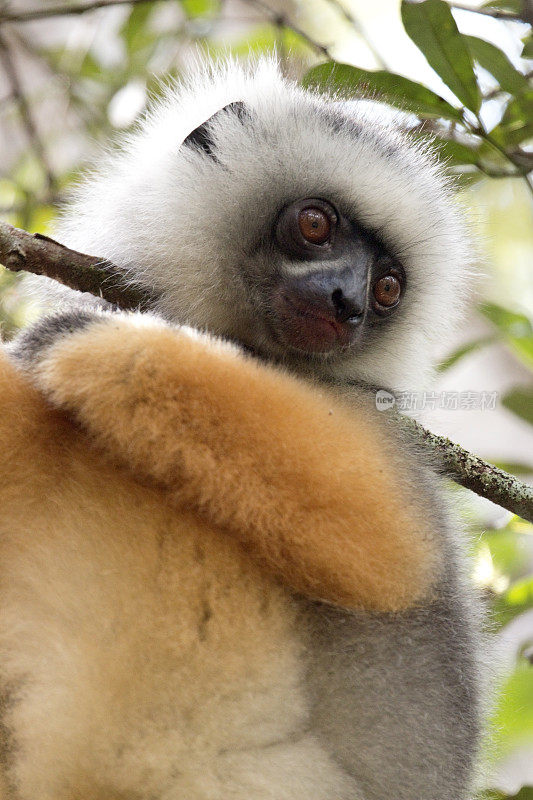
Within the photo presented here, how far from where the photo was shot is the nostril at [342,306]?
149 inches

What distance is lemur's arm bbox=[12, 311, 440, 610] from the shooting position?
2.69m

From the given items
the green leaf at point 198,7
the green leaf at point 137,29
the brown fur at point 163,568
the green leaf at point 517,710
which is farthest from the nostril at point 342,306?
the green leaf at point 198,7

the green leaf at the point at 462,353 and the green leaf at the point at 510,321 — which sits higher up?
the green leaf at the point at 510,321

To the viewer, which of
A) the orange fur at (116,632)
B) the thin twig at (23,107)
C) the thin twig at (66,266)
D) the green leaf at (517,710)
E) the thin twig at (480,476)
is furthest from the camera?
the thin twig at (23,107)

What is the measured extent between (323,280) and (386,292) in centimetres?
58

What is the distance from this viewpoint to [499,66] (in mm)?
4078

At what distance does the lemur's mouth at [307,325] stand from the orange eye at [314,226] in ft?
0.98

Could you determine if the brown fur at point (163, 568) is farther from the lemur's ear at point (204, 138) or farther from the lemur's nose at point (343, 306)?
the lemur's ear at point (204, 138)

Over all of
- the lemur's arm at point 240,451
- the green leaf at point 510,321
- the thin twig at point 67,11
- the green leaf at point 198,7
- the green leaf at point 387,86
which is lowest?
the lemur's arm at point 240,451

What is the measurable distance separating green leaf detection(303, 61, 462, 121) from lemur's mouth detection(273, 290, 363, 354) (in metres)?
1.16

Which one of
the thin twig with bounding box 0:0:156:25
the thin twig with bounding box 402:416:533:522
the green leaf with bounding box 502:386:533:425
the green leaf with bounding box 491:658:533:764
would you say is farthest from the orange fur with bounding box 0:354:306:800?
the thin twig with bounding box 0:0:156:25

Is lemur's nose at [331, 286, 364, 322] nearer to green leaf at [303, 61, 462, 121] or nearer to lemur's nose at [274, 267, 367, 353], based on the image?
lemur's nose at [274, 267, 367, 353]

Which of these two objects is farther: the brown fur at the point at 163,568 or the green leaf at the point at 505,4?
the green leaf at the point at 505,4

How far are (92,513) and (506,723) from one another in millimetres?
2784
